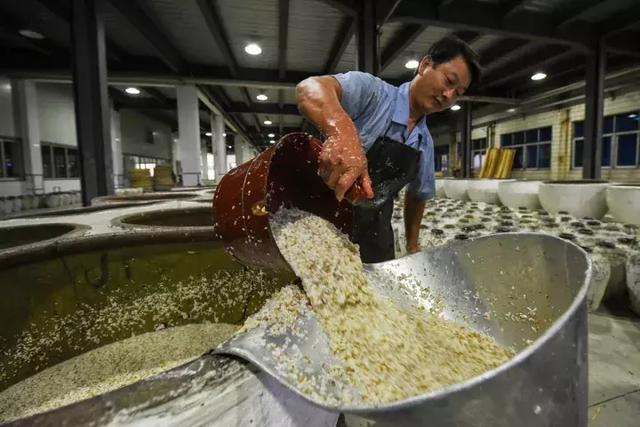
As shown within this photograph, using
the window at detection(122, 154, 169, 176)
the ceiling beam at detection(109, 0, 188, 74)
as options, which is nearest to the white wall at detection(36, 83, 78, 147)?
the window at detection(122, 154, 169, 176)

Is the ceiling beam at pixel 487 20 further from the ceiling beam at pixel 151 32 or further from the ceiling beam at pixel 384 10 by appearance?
the ceiling beam at pixel 151 32

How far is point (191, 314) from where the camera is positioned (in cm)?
186

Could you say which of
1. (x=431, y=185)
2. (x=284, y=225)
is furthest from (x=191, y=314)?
(x=431, y=185)

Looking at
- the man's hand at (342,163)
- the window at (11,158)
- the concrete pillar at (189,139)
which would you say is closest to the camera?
the man's hand at (342,163)

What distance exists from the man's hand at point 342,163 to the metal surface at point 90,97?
4.09 m

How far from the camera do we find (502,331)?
111cm

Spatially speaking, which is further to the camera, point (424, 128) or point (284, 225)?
point (424, 128)

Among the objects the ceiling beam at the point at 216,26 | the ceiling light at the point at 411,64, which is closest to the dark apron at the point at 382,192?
the ceiling beam at the point at 216,26

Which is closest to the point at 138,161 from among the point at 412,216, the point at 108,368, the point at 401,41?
the point at 401,41

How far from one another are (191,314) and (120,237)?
590 millimetres

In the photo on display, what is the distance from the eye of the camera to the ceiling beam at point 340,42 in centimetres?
521

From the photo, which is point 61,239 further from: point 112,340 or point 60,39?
point 60,39

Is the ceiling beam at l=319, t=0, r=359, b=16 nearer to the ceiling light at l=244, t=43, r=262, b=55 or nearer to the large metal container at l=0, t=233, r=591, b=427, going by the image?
the ceiling light at l=244, t=43, r=262, b=55

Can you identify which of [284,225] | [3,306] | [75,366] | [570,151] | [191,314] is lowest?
[75,366]
